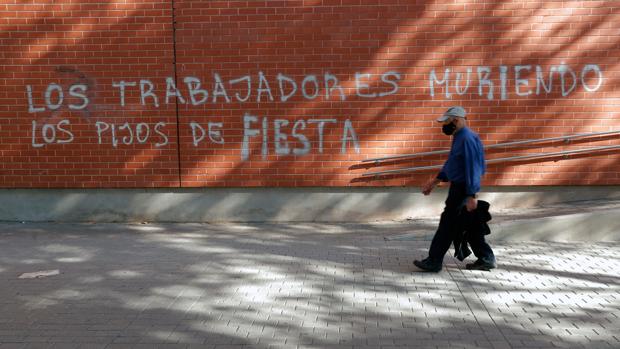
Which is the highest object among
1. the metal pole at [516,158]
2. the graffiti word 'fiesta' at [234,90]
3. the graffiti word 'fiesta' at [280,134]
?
the graffiti word 'fiesta' at [234,90]

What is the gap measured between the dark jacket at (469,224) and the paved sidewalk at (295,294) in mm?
258

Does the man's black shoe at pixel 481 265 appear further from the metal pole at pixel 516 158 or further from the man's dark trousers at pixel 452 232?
the metal pole at pixel 516 158

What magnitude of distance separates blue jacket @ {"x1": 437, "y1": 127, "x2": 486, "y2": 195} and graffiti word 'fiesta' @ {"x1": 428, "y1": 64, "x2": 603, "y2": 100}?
2.88 metres

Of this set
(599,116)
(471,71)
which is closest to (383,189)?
(471,71)

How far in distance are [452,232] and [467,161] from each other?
2.46 feet

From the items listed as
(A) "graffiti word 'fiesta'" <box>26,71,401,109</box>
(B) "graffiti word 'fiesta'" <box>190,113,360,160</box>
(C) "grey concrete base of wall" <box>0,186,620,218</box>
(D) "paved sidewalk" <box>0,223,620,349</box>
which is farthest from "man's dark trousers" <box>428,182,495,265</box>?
(A) "graffiti word 'fiesta'" <box>26,71,401,109</box>

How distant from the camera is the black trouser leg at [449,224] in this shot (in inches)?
225

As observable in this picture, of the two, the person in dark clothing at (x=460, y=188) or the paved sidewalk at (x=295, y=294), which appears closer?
the paved sidewalk at (x=295, y=294)

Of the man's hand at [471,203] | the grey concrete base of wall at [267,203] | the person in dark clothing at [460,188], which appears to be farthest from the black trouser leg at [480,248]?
the grey concrete base of wall at [267,203]

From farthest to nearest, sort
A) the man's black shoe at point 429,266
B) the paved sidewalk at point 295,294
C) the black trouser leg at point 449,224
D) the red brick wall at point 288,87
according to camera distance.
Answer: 1. the red brick wall at point 288,87
2. the man's black shoe at point 429,266
3. the black trouser leg at point 449,224
4. the paved sidewalk at point 295,294

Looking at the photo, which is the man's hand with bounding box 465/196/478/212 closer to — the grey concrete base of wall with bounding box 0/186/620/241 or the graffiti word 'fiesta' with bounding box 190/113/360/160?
the grey concrete base of wall with bounding box 0/186/620/241

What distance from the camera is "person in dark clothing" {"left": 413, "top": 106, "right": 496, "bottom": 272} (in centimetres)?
554

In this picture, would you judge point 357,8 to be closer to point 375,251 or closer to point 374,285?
point 375,251

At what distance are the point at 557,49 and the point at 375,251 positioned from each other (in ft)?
13.5
